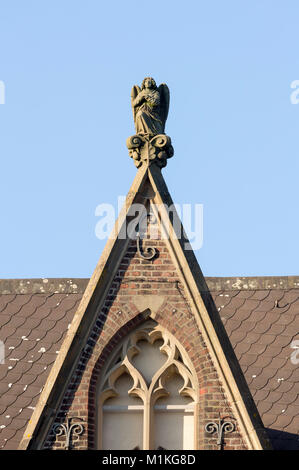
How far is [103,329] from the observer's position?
1939cm

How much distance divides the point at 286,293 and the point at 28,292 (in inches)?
161

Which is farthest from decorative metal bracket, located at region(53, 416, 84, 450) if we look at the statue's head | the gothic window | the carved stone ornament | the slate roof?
the statue's head

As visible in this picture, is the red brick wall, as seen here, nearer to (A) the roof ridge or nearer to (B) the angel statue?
(B) the angel statue

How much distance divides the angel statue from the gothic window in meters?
2.79

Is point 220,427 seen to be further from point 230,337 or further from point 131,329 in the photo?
point 230,337

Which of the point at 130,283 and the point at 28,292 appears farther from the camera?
the point at 28,292

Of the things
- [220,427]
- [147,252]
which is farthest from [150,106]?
[220,427]

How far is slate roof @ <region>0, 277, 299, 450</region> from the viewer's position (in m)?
22.2

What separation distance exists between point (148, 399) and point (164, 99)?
426cm

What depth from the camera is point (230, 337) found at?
77.8 feet

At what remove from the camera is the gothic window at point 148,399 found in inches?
753

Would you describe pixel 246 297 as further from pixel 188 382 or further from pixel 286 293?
pixel 188 382
